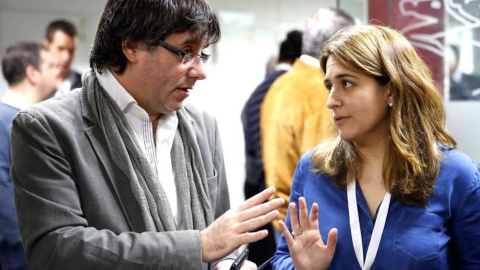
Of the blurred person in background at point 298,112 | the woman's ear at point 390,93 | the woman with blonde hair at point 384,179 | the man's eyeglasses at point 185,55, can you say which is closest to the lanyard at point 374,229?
the woman with blonde hair at point 384,179

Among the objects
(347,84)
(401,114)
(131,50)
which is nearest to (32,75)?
(131,50)

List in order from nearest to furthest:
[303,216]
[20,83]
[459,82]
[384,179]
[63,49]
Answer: [303,216] → [384,179] → [459,82] → [20,83] → [63,49]

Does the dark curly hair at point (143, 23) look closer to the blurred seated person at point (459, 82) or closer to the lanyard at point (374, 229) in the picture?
the lanyard at point (374, 229)

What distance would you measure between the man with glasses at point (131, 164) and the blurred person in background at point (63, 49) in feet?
8.78

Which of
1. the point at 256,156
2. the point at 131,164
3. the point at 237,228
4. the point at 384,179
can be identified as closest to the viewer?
the point at 237,228

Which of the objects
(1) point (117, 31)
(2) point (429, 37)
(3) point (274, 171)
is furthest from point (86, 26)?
(1) point (117, 31)

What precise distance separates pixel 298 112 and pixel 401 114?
1.13 metres

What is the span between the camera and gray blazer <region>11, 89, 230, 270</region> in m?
1.51

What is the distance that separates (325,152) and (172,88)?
59 centimetres

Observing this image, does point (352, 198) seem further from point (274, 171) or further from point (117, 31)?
point (274, 171)

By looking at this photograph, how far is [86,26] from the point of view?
Answer: 5.79m

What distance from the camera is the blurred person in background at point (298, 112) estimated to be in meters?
2.97

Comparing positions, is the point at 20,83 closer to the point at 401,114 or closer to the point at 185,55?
the point at 185,55

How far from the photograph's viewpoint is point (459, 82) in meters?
2.62
